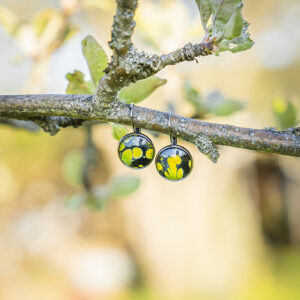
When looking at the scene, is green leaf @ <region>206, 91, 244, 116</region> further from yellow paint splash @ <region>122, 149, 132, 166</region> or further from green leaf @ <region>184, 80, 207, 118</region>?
yellow paint splash @ <region>122, 149, 132, 166</region>

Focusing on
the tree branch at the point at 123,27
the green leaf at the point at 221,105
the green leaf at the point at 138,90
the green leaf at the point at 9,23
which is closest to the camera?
the tree branch at the point at 123,27

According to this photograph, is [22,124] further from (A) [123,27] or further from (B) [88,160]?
(A) [123,27]

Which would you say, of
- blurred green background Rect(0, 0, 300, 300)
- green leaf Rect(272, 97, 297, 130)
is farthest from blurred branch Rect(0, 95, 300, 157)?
blurred green background Rect(0, 0, 300, 300)

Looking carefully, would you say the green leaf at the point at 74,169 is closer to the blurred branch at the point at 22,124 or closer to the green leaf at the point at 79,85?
the blurred branch at the point at 22,124

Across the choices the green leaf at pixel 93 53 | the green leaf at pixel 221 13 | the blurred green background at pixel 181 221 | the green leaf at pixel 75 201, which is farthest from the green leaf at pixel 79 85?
the blurred green background at pixel 181 221

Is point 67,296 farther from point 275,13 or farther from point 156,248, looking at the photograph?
point 275,13

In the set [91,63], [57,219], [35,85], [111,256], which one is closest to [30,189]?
[57,219]
